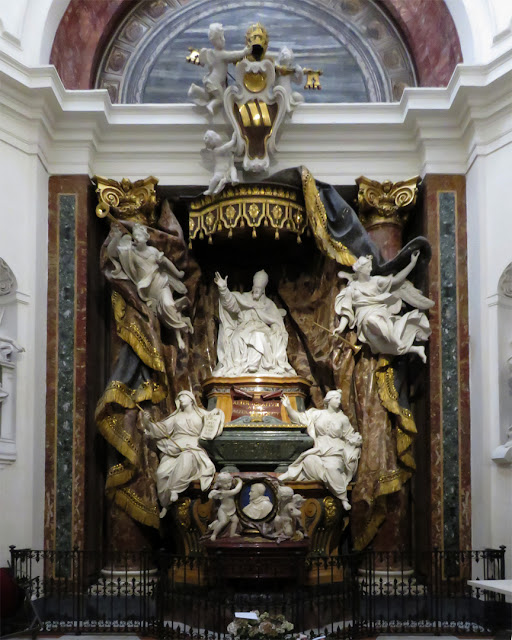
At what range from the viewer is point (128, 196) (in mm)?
12000

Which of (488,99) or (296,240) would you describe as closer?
(488,99)

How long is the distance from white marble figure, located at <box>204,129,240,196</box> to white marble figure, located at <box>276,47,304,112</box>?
769mm

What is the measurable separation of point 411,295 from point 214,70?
10.8ft

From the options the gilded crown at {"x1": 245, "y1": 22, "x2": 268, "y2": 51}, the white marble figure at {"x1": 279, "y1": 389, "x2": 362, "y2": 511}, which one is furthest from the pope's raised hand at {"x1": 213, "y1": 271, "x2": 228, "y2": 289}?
the gilded crown at {"x1": 245, "y1": 22, "x2": 268, "y2": 51}

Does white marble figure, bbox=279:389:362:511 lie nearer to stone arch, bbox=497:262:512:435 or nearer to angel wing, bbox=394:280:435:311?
angel wing, bbox=394:280:435:311

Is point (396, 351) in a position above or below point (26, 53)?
below

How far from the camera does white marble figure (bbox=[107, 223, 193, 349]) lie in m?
11.4

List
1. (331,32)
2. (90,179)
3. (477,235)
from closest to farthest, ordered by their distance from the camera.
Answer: (477,235) < (90,179) < (331,32)

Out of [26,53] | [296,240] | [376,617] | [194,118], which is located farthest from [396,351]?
[26,53]

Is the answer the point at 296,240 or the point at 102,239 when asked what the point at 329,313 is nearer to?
the point at 296,240

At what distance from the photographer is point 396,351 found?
11328 mm

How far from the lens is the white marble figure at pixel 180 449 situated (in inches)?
423

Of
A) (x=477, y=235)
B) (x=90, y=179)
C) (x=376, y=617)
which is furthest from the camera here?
(x=90, y=179)

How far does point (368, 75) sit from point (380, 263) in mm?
2464
